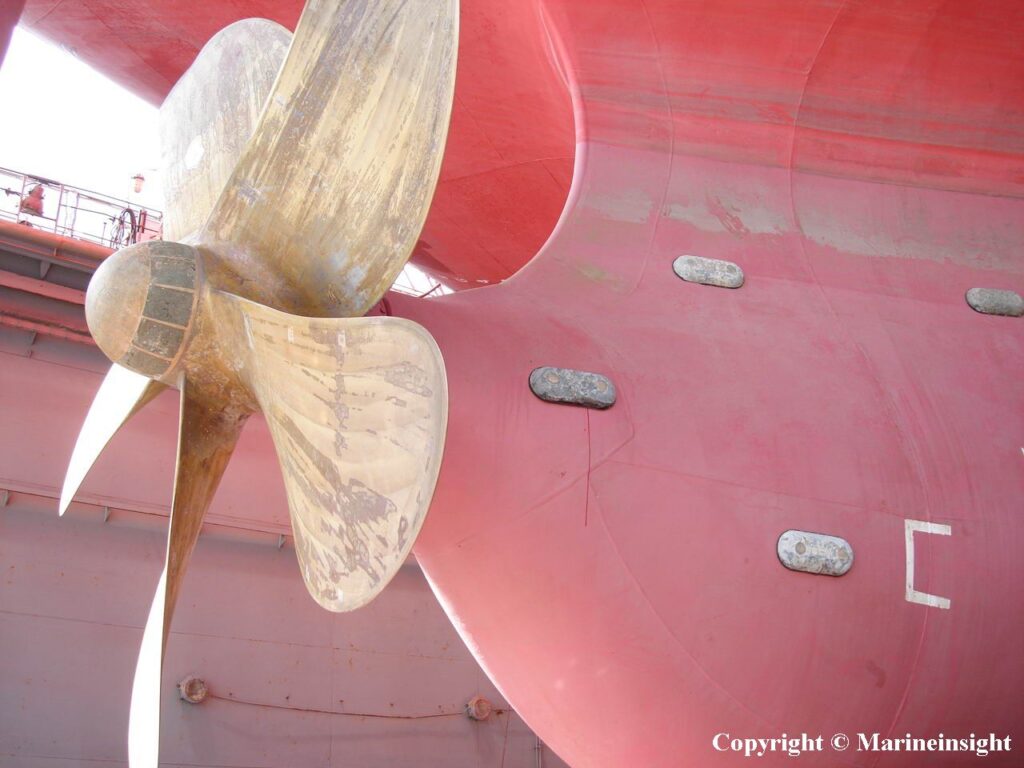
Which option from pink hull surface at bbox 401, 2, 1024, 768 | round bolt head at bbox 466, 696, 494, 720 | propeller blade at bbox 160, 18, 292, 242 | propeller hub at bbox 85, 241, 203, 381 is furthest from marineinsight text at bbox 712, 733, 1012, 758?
round bolt head at bbox 466, 696, 494, 720

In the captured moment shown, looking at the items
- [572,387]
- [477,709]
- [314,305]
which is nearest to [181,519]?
[314,305]

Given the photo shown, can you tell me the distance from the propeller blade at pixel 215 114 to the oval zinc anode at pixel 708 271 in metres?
1.54

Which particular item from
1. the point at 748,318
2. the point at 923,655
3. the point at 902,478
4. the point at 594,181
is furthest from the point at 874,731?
the point at 594,181

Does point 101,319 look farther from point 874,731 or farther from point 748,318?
point 874,731

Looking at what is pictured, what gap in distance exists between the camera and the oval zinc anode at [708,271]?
392 centimetres

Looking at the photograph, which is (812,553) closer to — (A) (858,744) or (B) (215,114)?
(A) (858,744)

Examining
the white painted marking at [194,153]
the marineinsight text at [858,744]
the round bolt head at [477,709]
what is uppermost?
the white painted marking at [194,153]

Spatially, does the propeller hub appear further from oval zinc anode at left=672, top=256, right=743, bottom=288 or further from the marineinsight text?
the marineinsight text

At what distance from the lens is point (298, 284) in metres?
3.17

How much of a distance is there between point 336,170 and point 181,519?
1.10 meters

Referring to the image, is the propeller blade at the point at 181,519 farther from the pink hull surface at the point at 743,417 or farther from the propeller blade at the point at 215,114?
the propeller blade at the point at 215,114

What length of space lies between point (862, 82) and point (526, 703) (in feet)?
9.09

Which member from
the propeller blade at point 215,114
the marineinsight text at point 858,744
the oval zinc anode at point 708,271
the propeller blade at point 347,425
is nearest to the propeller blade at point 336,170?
the propeller blade at point 347,425

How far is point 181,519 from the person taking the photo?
3219 mm
